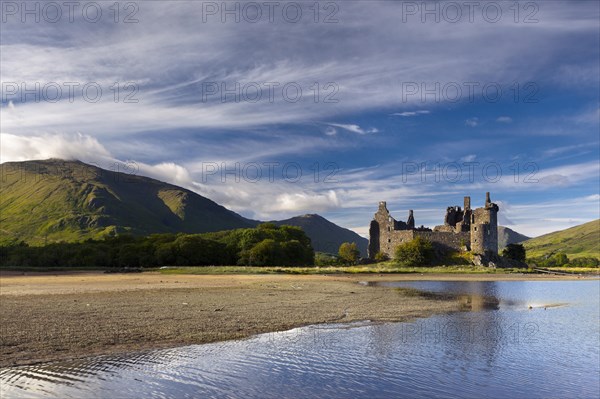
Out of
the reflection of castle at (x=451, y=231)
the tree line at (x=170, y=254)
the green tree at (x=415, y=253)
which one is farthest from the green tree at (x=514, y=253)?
the tree line at (x=170, y=254)

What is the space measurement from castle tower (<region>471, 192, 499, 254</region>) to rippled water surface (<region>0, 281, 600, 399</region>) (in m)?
70.0

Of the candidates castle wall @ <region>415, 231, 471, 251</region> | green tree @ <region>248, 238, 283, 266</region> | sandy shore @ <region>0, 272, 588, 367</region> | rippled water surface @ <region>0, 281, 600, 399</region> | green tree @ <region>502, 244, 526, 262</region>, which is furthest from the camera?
green tree @ <region>502, 244, 526, 262</region>

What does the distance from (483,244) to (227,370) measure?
83.6 meters

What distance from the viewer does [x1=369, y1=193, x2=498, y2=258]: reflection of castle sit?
90438 millimetres

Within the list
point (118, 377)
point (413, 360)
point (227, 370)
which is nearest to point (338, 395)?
point (227, 370)

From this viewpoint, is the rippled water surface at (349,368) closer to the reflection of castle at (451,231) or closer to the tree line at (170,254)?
the tree line at (170,254)

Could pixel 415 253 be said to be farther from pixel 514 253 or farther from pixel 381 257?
pixel 514 253

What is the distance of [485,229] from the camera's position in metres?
90.0

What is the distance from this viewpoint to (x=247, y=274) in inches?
2574

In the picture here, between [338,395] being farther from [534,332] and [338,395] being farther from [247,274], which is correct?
[247,274]

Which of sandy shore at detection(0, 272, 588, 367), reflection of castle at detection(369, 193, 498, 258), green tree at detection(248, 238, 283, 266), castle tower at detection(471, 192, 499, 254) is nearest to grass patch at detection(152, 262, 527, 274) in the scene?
green tree at detection(248, 238, 283, 266)

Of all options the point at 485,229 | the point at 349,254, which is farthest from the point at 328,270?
the point at 485,229

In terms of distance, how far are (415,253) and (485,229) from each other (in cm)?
1485

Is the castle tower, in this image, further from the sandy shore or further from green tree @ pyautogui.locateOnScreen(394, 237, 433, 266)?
the sandy shore
